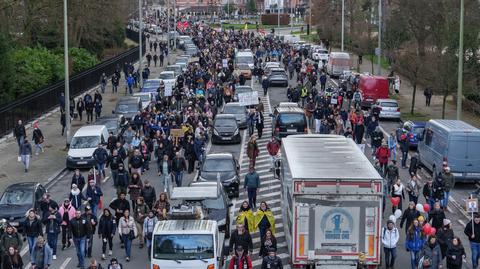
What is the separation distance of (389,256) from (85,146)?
17517mm

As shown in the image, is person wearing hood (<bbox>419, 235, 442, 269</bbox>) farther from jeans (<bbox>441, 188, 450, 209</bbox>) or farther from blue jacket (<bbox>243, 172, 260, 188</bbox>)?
blue jacket (<bbox>243, 172, 260, 188</bbox>)

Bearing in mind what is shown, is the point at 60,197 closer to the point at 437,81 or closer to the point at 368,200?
the point at 368,200

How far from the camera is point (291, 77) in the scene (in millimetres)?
70562

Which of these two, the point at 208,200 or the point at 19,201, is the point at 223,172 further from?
the point at 19,201

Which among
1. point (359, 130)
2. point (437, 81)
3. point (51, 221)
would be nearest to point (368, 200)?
point (51, 221)

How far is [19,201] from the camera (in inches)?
1020

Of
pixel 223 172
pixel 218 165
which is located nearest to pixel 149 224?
pixel 223 172

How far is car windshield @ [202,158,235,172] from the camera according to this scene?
2989 centimetres

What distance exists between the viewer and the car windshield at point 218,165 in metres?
29.9

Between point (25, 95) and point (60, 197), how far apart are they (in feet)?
68.8

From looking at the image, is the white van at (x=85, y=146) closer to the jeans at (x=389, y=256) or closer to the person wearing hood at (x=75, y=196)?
the person wearing hood at (x=75, y=196)

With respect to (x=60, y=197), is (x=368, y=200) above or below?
above

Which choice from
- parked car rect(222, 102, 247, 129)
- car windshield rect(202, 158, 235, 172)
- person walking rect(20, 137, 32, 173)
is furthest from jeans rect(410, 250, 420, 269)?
parked car rect(222, 102, 247, 129)

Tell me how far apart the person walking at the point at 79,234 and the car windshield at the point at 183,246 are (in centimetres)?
343
